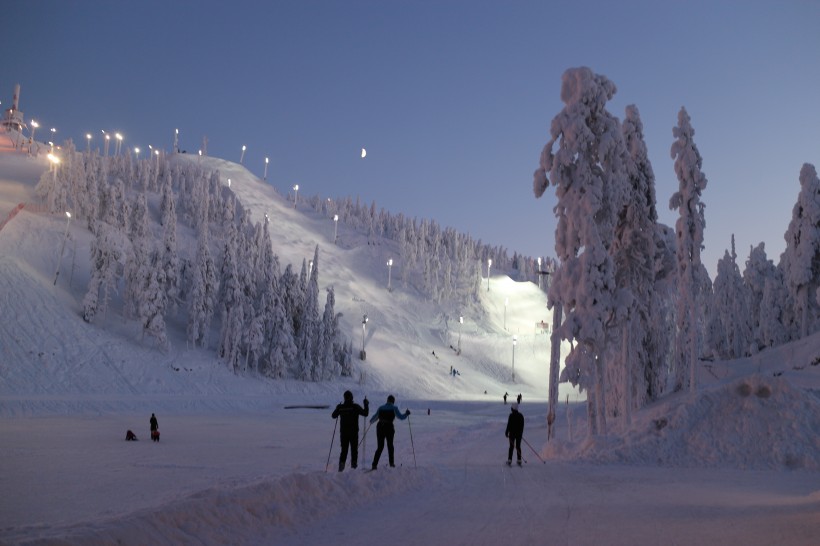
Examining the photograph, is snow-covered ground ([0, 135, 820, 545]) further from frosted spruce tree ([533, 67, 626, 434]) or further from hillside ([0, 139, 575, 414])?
frosted spruce tree ([533, 67, 626, 434])

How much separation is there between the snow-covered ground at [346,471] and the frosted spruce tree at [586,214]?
302 cm

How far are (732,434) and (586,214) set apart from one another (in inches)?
382

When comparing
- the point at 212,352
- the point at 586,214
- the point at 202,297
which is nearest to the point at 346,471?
the point at 586,214

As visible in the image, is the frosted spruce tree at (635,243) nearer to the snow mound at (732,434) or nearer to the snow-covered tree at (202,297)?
the snow mound at (732,434)

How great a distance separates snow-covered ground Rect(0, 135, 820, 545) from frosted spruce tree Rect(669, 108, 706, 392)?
6.49 metres

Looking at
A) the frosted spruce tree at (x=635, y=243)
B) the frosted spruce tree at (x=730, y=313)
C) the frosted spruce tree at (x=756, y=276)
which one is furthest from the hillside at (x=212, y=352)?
the frosted spruce tree at (x=635, y=243)

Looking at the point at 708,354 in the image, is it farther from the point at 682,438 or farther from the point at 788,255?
the point at 682,438

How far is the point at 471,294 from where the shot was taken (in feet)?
484

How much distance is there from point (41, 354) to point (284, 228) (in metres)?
101

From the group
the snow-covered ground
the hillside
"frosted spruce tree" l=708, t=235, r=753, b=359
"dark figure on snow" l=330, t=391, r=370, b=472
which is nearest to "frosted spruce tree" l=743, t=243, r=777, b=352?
"frosted spruce tree" l=708, t=235, r=753, b=359

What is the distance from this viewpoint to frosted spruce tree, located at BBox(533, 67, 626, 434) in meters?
23.0

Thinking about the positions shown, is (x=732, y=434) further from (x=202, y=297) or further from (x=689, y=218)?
(x=202, y=297)

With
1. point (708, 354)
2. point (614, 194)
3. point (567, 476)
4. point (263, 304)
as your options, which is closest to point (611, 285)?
point (614, 194)

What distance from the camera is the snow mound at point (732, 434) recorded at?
59.9ft
